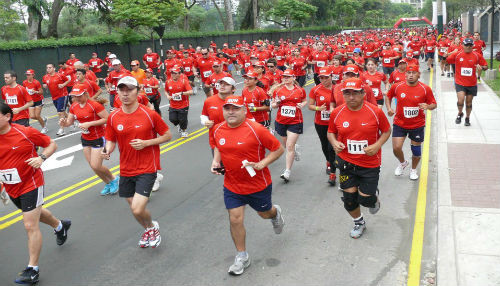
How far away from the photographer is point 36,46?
23.1 meters

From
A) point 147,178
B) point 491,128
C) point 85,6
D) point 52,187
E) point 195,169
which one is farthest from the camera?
point 85,6

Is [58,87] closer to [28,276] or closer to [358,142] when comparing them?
[28,276]

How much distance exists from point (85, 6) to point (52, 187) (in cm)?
2783

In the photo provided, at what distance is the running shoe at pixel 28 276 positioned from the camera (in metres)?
5.27

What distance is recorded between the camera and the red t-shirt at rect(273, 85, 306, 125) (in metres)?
8.61

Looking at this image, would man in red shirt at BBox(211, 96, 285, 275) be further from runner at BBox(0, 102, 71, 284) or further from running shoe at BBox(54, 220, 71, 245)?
running shoe at BBox(54, 220, 71, 245)

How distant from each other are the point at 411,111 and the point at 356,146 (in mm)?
2753

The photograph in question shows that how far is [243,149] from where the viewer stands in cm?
512

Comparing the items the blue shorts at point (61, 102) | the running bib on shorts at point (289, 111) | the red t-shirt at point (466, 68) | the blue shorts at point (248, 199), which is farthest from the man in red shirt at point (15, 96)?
the red t-shirt at point (466, 68)

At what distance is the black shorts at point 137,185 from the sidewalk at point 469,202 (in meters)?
3.37

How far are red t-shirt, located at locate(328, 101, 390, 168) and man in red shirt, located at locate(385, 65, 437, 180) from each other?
233cm

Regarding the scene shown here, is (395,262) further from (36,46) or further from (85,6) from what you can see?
(85,6)

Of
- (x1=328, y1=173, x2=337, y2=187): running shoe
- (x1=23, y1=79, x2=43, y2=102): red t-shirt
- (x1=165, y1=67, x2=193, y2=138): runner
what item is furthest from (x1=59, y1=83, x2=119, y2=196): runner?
(x1=23, y1=79, x2=43, y2=102): red t-shirt

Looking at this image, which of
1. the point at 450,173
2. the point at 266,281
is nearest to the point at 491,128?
the point at 450,173
